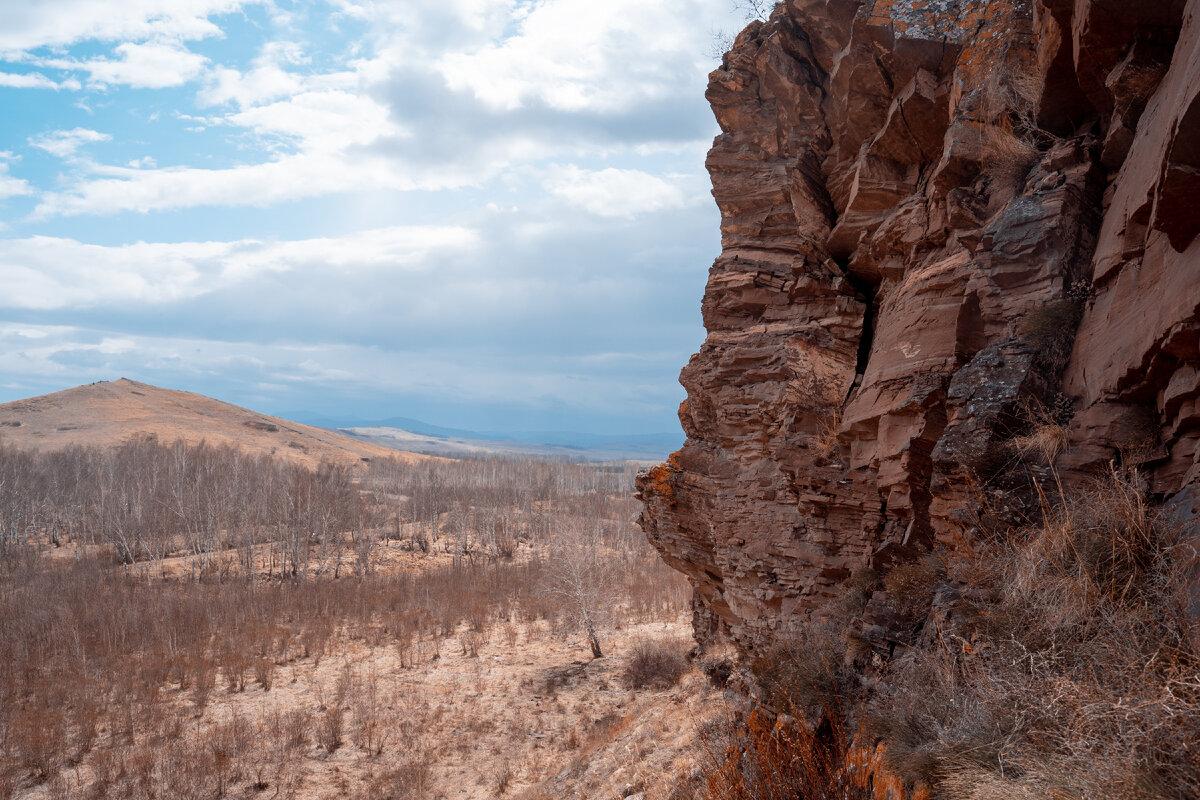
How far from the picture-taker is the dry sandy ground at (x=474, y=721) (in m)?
14.9

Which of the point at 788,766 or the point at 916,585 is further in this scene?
the point at 916,585

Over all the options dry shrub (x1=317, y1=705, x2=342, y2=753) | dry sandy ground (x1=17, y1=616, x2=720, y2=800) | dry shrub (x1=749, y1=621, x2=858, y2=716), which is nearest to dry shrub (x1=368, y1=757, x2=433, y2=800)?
dry sandy ground (x1=17, y1=616, x2=720, y2=800)

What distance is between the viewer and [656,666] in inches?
941

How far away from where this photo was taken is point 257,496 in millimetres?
61188

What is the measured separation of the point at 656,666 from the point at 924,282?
1898cm

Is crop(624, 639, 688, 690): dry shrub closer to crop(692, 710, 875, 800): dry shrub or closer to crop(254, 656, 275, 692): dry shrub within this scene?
crop(254, 656, 275, 692): dry shrub

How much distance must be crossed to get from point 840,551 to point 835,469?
1374mm

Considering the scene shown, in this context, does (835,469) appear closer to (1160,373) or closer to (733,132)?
(1160,373)

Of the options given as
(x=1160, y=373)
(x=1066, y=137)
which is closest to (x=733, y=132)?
(x=1066, y=137)

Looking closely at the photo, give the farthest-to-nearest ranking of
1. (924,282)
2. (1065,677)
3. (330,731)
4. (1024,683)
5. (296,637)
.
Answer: (296,637) < (330,731) < (924,282) < (1024,683) < (1065,677)

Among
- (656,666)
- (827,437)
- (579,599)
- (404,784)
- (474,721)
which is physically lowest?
(474,721)

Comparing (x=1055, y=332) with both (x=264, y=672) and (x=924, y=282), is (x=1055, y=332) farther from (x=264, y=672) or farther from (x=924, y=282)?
(x=264, y=672)

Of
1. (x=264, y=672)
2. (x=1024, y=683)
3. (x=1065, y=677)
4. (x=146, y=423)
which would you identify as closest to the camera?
(x=1065, y=677)

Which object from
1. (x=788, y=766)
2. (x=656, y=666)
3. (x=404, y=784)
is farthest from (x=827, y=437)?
(x=656, y=666)
